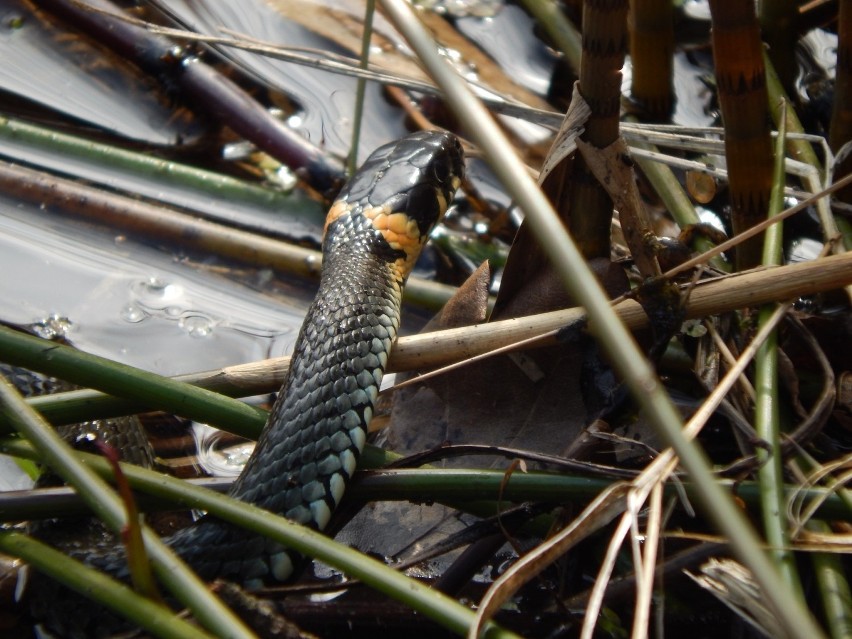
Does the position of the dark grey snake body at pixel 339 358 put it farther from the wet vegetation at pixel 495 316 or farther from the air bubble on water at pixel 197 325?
the air bubble on water at pixel 197 325

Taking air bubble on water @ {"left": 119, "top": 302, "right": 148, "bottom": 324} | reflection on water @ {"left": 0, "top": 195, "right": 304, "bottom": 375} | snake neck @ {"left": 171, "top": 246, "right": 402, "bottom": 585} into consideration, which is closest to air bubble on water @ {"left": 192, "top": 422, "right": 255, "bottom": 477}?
reflection on water @ {"left": 0, "top": 195, "right": 304, "bottom": 375}

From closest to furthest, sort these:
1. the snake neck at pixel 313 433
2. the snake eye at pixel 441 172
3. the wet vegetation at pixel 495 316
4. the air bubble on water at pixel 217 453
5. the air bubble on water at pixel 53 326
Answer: the wet vegetation at pixel 495 316 < the snake neck at pixel 313 433 < the air bubble on water at pixel 217 453 < the air bubble on water at pixel 53 326 < the snake eye at pixel 441 172

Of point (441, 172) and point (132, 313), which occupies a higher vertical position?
point (441, 172)

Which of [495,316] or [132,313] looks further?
[132,313]

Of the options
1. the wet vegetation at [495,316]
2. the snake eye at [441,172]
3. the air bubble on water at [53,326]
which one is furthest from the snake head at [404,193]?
the air bubble on water at [53,326]

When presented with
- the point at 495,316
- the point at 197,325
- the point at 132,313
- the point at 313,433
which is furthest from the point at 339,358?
the point at 132,313

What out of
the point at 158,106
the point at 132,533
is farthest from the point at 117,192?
the point at 132,533

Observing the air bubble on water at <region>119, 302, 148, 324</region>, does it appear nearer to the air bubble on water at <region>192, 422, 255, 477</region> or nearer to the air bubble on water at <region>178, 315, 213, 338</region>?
the air bubble on water at <region>178, 315, 213, 338</region>

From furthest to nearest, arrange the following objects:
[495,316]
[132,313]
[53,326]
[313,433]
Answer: [132,313], [53,326], [495,316], [313,433]

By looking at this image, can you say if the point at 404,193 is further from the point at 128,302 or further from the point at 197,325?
the point at 128,302
